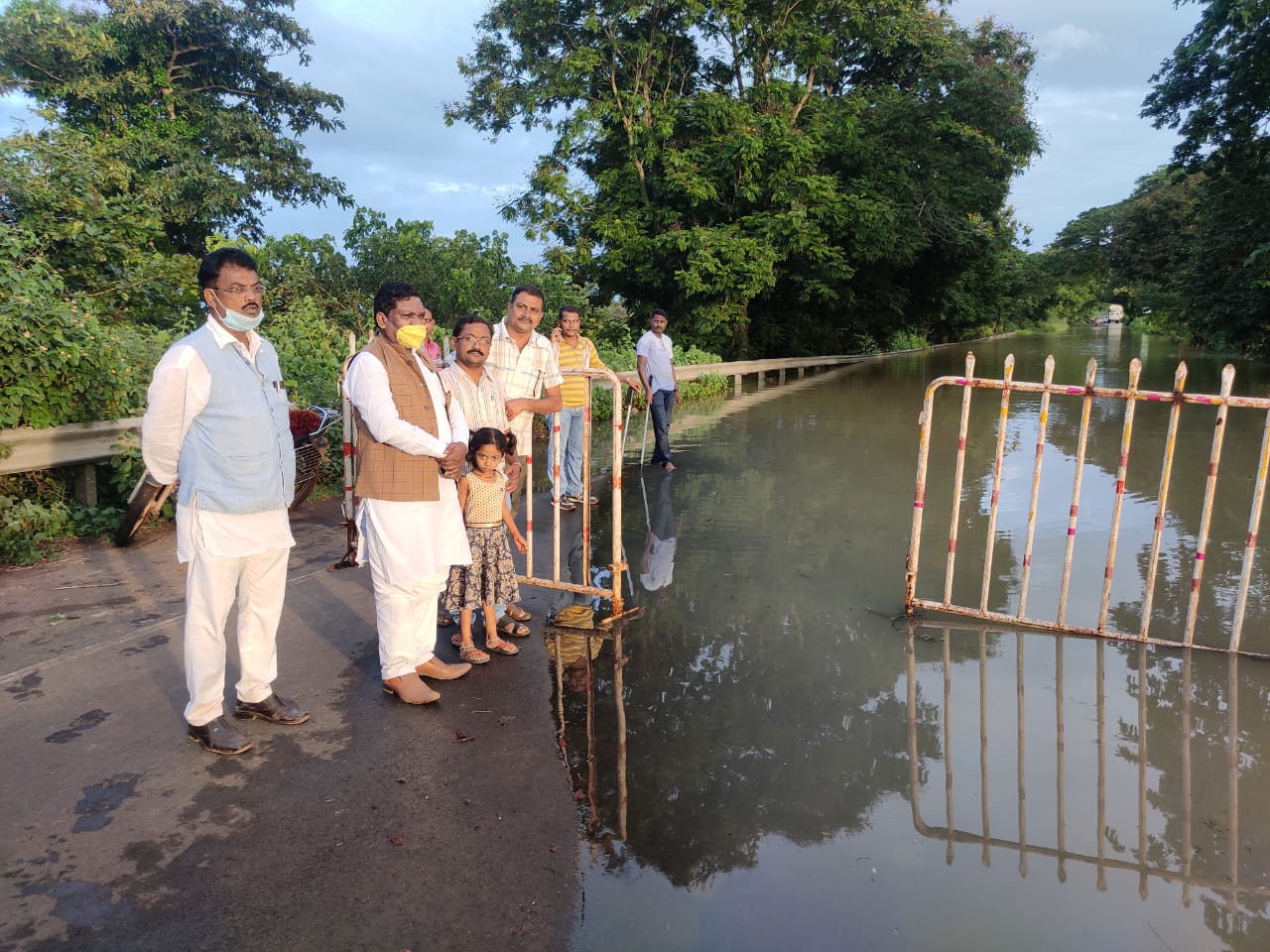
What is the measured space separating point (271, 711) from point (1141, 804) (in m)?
3.88

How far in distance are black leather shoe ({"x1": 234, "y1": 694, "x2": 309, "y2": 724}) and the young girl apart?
42.5 inches

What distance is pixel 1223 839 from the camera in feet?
11.6

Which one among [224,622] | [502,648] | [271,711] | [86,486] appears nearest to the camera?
[224,622]

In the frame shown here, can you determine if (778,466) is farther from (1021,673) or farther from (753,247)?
(753,247)

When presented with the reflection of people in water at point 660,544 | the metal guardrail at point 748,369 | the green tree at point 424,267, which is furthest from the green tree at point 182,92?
the reflection of people in water at point 660,544

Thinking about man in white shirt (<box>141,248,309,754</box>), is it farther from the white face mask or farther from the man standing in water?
the man standing in water

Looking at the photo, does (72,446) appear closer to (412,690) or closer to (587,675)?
(412,690)

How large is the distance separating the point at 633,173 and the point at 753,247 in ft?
16.4

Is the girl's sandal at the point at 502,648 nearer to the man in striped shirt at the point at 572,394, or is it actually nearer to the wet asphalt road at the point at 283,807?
the wet asphalt road at the point at 283,807

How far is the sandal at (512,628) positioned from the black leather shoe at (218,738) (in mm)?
1772

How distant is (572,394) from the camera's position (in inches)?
322

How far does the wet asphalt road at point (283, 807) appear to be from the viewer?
9.66ft

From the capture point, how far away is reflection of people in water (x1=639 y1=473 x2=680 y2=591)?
6902 millimetres

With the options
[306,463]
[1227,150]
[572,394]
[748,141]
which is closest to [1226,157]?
[1227,150]
